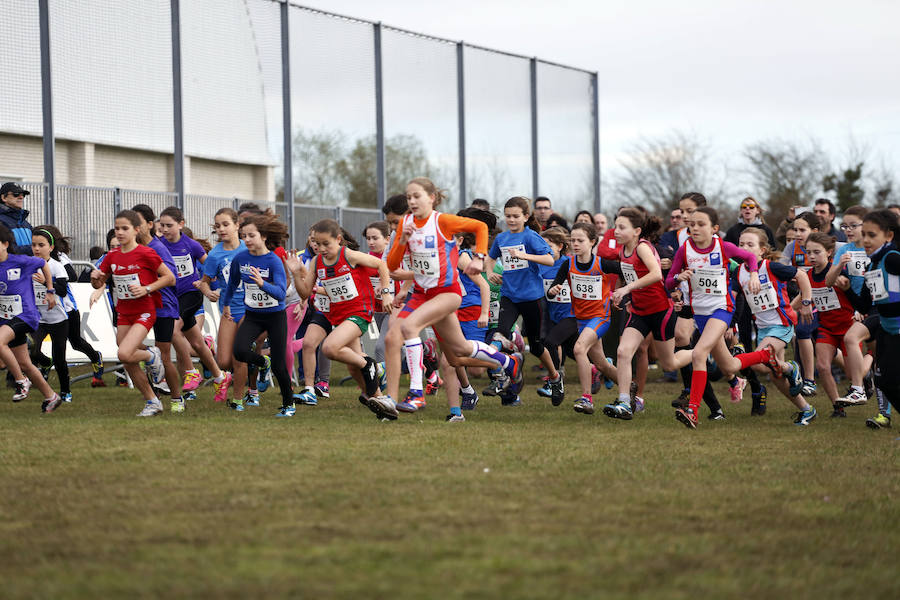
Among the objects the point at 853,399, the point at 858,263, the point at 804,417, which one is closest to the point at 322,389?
the point at 804,417

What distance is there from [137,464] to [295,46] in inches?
568

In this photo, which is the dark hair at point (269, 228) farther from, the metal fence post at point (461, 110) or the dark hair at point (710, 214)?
the metal fence post at point (461, 110)

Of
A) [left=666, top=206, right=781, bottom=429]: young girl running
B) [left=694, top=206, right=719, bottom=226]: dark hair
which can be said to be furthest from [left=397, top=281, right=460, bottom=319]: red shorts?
[left=694, top=206, right=719, bottom=226]: dark hair

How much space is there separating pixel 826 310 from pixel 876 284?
2649 mm

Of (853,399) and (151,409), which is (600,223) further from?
(151,409)

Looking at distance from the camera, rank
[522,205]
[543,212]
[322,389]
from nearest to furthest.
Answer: [522,205]
[322,389]
[543,212]

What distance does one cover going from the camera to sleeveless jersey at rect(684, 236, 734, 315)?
31.2ft

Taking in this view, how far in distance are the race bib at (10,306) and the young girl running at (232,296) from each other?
1.80m

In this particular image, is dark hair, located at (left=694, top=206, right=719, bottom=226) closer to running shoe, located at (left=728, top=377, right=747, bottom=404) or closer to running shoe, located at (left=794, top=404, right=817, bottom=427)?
running shoe, located at (left=794, top=404, right=817, bottom=427)

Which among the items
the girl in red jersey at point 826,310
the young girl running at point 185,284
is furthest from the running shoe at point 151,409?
the girl in red jersey at point 826,310

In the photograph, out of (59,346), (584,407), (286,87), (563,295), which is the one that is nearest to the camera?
(584,407)

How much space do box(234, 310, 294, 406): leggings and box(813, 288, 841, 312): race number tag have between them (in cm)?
522

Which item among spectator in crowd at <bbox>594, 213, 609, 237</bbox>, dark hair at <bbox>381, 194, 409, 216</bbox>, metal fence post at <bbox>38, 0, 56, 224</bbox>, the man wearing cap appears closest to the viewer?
dark hair at <bbox>381, 194, 409, 216</bbox>

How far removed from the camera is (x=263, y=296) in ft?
33.7
